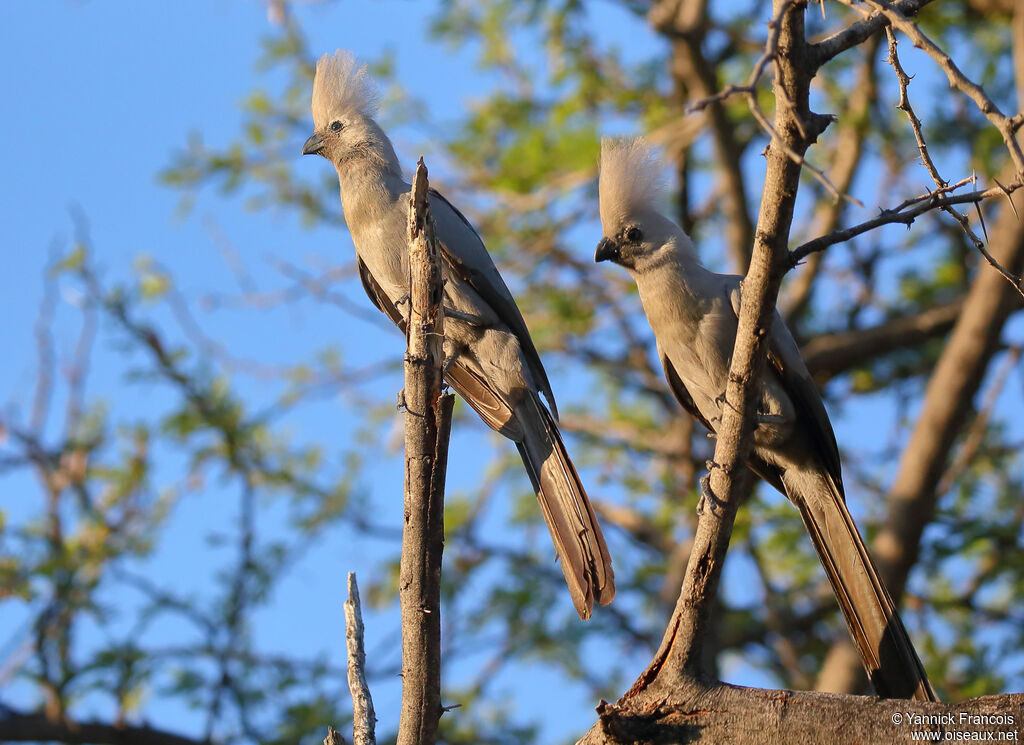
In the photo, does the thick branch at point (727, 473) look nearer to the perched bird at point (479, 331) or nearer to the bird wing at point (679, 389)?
the perched bird at point (479, 331)

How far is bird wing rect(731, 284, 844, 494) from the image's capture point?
385 centimetres

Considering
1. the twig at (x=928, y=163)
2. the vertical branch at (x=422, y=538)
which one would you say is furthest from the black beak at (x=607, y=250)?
the twig at (x=928, y=163)

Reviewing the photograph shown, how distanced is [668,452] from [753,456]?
3437 millimetres

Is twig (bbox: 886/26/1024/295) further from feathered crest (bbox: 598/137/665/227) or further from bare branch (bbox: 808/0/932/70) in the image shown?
feathered crest (bbox: 598/137/665/227)

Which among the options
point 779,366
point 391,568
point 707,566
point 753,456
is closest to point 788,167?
point 707,566

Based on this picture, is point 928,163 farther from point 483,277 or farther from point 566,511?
point 483,277

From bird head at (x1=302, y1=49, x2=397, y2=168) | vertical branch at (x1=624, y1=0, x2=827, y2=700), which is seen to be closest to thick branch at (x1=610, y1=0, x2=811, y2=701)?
vertical branch at (x1=624, y1=0, x2=827, y2=700)

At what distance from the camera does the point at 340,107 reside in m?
4.98

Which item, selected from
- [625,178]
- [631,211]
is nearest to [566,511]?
[631,211]

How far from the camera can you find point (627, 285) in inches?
306

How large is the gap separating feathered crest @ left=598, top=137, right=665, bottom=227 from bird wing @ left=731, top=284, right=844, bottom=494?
0.66m

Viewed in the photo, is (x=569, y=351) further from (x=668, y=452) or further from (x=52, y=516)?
(x=52, y=516)

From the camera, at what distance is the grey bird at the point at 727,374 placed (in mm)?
3689

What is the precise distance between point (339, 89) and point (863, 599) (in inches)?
135
